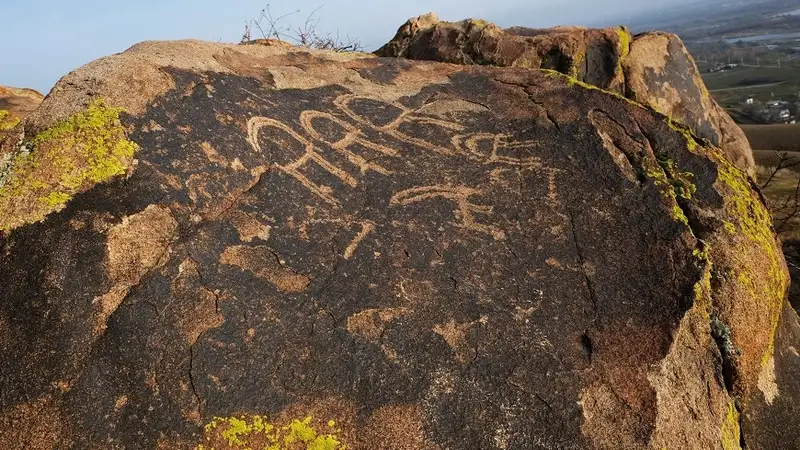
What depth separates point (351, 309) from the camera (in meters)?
3.15

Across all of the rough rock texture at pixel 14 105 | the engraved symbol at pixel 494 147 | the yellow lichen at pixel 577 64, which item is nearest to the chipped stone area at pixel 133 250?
the engraved symbol at pixel 494 147

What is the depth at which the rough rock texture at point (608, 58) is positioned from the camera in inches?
292

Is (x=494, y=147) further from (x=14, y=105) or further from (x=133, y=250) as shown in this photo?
(x=14, y=105)

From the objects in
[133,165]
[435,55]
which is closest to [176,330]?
[133,165]

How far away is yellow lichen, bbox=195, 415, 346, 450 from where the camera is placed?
2.59 m

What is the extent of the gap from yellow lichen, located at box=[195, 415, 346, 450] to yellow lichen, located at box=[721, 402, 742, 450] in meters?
2.04

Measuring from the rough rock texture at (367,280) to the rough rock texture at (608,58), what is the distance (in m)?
2.83

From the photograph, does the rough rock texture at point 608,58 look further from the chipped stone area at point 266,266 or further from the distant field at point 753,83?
the distant field at point 753,83

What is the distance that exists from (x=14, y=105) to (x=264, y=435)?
19.0ft

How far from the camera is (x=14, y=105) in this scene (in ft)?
21.6

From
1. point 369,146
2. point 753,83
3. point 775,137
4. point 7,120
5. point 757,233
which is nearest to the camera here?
point 757,233

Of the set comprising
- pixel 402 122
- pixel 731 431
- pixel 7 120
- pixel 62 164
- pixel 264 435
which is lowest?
pixel 731 431

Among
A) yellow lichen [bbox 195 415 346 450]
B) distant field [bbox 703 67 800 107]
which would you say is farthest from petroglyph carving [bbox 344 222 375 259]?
distant field [bbox 703 67 800 107]

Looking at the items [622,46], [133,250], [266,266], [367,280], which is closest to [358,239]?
[367,280]
